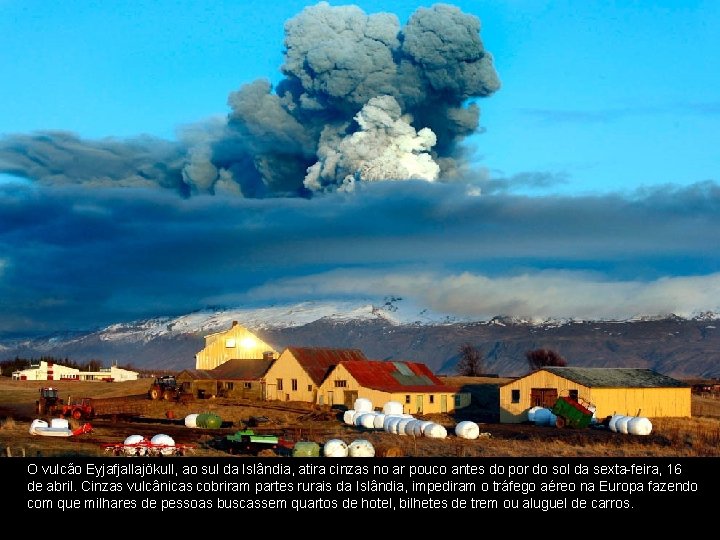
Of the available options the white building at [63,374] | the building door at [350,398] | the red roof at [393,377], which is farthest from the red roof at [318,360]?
the white building at [63,374]

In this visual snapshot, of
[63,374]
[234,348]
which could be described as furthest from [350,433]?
[63,374]

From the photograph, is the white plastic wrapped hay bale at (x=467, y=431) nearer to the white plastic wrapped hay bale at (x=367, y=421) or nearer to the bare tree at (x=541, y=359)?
the white plastic wrapped hay bale at (x=367, y=421)

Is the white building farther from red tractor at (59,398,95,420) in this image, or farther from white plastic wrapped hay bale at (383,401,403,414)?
white plastic wrapped hay bale at (383,401,403,414)

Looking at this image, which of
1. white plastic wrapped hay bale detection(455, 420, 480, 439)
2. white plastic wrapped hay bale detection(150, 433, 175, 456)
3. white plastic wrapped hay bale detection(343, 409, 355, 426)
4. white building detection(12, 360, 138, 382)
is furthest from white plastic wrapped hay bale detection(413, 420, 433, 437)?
white building detection(12, 360, 138, 382)

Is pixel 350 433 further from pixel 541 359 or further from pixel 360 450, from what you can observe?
pixel 541 359
